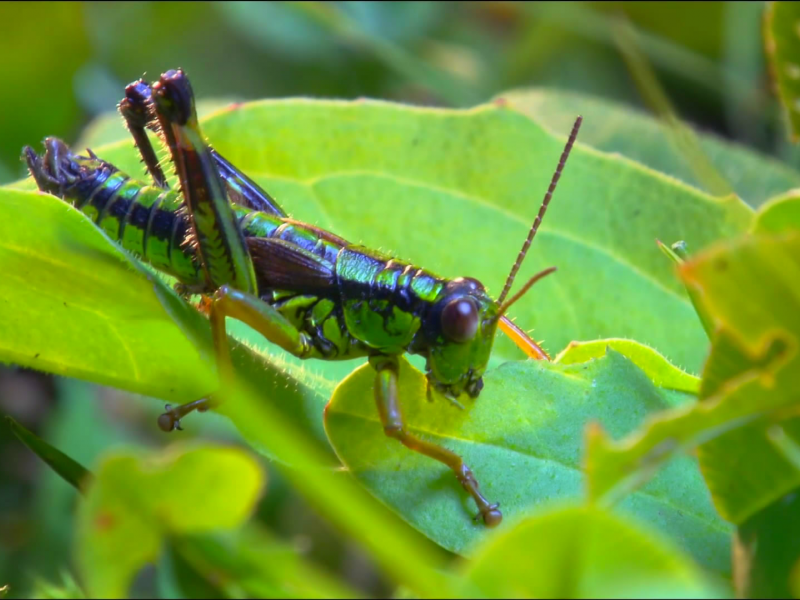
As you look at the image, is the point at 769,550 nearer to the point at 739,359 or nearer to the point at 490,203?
the point at 739,359

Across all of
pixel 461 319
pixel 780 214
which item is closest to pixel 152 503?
pixel 780 214

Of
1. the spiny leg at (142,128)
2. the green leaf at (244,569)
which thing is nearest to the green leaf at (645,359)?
the green leaf at (244,569)

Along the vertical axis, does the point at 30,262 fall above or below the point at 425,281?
above

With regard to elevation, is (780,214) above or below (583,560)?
above

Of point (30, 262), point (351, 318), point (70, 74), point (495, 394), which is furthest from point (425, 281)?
point (70, 74)

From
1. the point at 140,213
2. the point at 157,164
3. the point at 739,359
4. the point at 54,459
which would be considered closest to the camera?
the point at 739,359

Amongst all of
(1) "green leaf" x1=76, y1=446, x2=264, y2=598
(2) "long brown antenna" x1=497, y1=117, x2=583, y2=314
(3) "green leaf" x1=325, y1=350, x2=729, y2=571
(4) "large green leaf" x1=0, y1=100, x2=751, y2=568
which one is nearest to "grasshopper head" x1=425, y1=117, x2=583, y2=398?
(2) "long brown antenna" x1=497, y1=117, x2=583, y2=314

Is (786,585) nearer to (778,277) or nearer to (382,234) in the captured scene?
(778,277)
